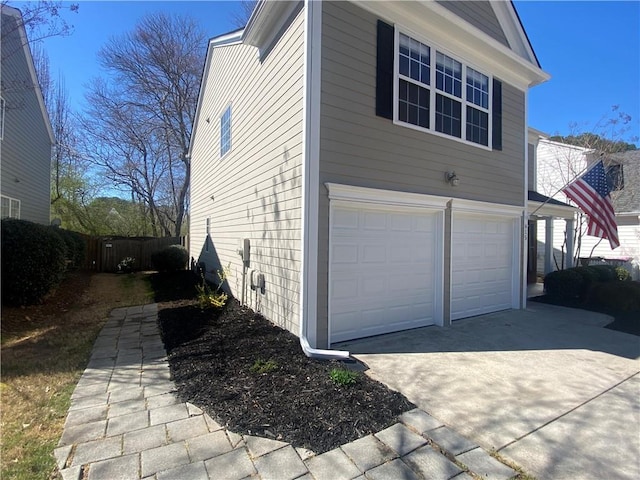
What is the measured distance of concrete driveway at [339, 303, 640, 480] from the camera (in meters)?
2.76

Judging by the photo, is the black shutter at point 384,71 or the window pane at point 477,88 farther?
the window pane at point 477,88

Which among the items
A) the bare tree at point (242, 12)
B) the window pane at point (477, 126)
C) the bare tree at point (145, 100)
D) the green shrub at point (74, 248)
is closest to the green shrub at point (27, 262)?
the green shrub at point (74, 248)

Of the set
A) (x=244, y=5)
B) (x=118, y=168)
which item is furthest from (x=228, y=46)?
(x=118, y=168)

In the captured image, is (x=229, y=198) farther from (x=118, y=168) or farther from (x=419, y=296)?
(x=118, y=168)

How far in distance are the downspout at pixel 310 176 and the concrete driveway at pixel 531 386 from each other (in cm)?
91

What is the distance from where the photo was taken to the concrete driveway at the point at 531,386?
2758 mm

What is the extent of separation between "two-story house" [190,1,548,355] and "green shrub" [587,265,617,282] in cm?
304

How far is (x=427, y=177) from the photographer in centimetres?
621

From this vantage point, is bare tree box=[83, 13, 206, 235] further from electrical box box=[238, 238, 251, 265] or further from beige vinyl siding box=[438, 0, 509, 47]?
beige vinyl siding box=[438, 0, 509, 47]

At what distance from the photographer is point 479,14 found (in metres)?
7.41

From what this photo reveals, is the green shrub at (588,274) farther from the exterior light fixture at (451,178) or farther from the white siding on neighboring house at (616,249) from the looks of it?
the exterior light fixture at (451,178)

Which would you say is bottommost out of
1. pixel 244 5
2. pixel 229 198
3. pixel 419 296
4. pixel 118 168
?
pixel 419 296

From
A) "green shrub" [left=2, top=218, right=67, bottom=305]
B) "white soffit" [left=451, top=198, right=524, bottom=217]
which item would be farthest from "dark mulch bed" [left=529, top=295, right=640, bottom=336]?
"green shrub" [left=2, top=218, right=67, bottom=305]

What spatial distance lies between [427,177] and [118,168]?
21529 mm
